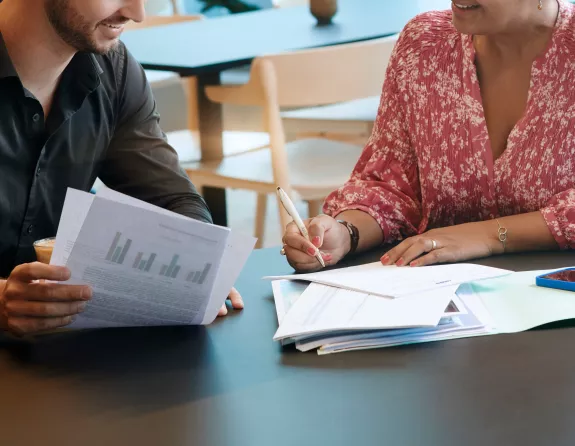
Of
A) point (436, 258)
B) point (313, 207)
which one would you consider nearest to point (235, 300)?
point (436, 258)

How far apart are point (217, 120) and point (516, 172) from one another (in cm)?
170

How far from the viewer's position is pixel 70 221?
1082 mm

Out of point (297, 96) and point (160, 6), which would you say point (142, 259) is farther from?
point (160, 6)

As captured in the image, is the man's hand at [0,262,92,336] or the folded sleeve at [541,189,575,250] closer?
the man's hand at [0,262,92,336]

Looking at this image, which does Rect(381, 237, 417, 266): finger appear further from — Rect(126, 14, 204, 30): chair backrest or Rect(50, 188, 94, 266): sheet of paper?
Rect(126, 14, 204, 30): chair backrest

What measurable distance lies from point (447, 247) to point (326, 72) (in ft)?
4.61

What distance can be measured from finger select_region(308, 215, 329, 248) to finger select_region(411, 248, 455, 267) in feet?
0.50

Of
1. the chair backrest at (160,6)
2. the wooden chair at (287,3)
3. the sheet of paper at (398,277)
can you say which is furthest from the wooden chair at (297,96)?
the chair backrest at (160,6)

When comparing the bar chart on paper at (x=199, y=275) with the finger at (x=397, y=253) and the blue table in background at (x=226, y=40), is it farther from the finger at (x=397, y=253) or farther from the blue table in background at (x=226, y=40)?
the blue table in background at (x=226, y=40)

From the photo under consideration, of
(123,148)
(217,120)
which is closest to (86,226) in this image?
(123,148)

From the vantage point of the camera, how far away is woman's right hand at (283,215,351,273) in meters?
1.40

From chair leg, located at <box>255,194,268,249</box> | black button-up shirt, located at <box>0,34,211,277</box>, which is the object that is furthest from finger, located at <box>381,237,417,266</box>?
chair leg, located at <box>255,194,268,249</box>

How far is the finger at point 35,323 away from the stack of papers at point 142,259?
2cm

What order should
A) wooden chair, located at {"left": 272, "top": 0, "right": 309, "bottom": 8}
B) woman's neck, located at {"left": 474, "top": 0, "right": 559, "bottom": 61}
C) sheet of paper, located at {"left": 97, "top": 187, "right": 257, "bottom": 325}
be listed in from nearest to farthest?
sheet of paper, located at {"left": 97, "top": 187, "right": 257, "bottom": 325} < woman's neck, located at {"left": 474, "top": 0, "right": 559, "bottom": 61} < wooden chair, located at {"left": 272, "top": 0, "right": 309, "bottom": 8}
